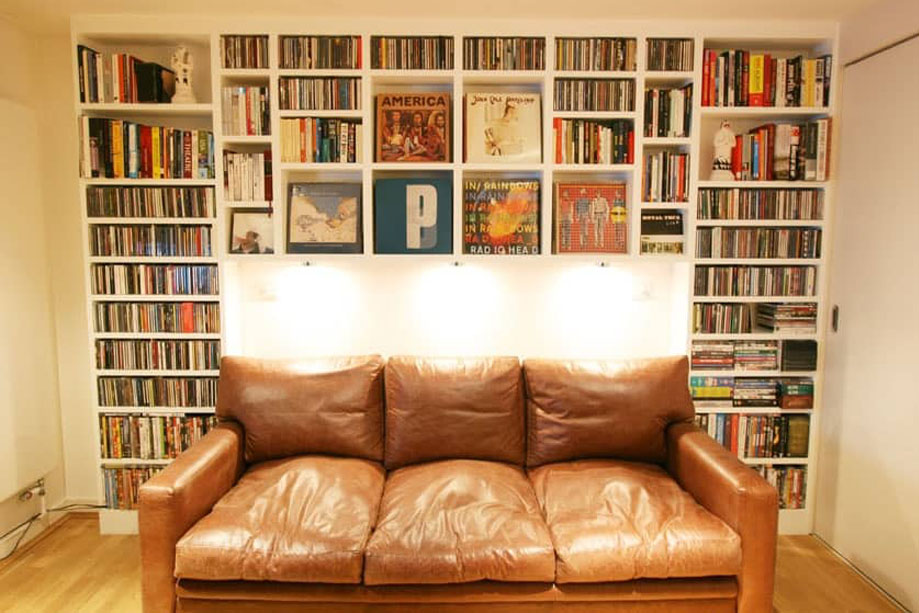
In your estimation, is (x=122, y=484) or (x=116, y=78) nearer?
(x=116, y=78)

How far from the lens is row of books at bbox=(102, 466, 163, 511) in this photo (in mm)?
2932

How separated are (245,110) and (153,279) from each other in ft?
3.06

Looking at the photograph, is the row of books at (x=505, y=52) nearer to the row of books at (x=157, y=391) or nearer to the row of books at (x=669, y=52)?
the row of books at (x=669, y=52)

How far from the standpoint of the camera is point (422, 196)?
9.34ft

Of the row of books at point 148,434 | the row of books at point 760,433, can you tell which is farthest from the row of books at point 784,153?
the row of books at point 148,434

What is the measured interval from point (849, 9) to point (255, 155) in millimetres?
2781

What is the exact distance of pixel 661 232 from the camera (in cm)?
289

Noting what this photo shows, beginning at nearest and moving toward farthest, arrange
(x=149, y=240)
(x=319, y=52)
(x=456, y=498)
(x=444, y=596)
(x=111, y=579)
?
(x=444, y=596) < (x=456, y=498) < (x=111, y=579) < (x=319, y=52) < (x=149, y=240)

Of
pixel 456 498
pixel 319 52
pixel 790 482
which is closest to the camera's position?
pixel 456 498

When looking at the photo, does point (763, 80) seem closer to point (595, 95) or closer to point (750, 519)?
point (595, 95)

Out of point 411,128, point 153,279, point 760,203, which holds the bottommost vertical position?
point 153,279

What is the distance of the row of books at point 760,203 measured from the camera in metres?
2.86

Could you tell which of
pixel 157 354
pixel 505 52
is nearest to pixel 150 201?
pixel 157 354

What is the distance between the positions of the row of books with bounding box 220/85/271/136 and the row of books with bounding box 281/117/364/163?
0.36ft
